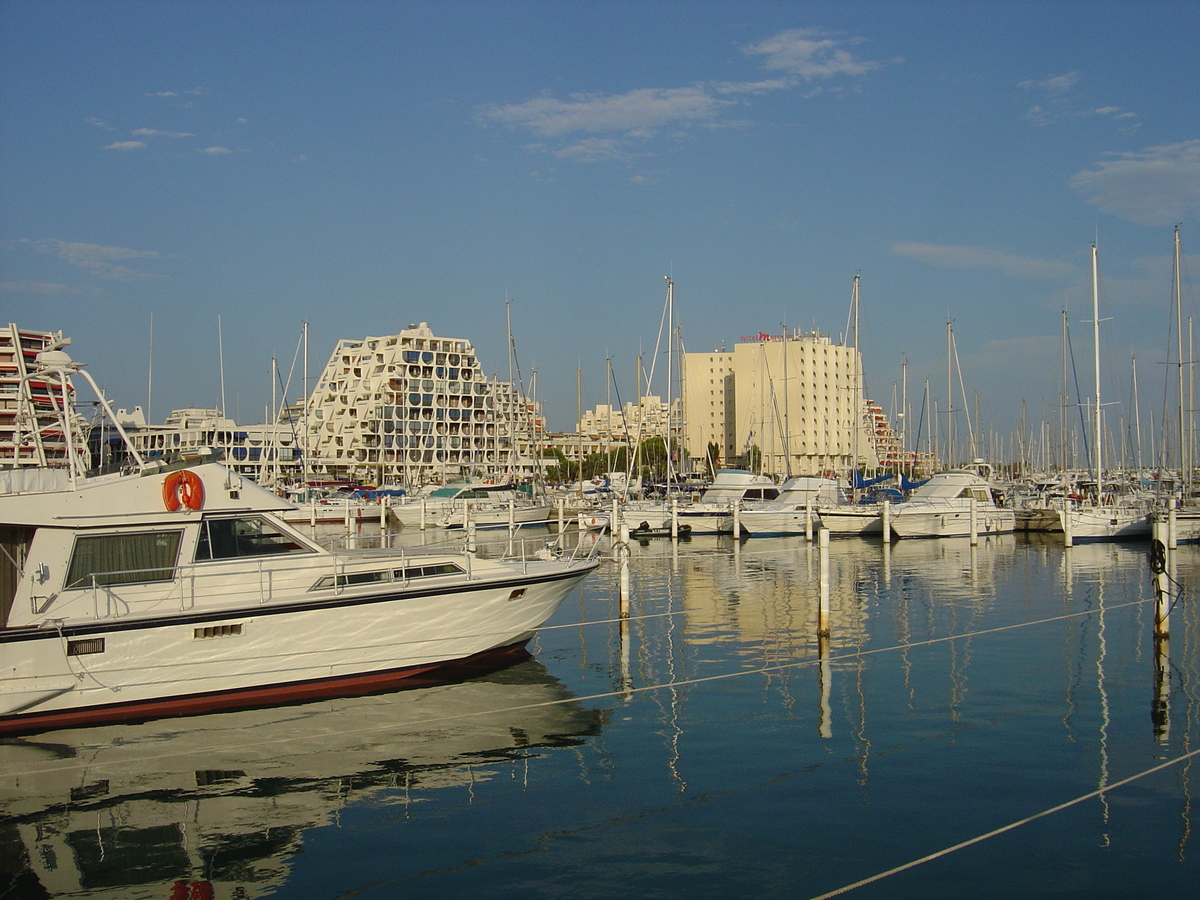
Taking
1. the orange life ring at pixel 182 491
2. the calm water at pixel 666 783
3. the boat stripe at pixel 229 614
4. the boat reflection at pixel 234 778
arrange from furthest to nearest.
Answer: the orange life ring at pixel 182 491 → the boat stripe at pixel 229 614 → the boat reflection at pixel 234 778 → the calm water at pixel 666 783

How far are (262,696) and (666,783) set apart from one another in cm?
667

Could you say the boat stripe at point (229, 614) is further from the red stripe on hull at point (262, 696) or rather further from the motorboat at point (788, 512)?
the motorboat at point (788, 512)

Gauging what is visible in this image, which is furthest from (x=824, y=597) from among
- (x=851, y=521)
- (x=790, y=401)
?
(x=790, y=401)

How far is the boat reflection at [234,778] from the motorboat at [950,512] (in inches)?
1293

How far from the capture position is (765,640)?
19781mm

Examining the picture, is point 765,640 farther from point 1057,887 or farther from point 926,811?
point 1057,887

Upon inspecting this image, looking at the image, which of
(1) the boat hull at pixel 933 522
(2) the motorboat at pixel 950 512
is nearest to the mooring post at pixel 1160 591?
(2) the motorboat at pixel 950 512

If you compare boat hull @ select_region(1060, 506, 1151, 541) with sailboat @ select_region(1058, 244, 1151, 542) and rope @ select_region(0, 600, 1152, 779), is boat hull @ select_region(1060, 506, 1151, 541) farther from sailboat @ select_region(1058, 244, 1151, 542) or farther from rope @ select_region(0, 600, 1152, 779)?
rope @ select_region(0, 600, 1152, 779)

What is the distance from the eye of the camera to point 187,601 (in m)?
14.2

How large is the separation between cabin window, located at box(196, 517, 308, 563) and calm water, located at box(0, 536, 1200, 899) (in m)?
2.49

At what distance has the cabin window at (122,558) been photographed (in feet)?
45.9

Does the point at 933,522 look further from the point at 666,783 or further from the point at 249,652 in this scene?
the point at 249,652

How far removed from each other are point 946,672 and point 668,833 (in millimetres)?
8729

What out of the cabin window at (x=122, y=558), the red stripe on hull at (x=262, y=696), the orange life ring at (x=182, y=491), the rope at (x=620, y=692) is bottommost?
the rope at (x=620, y=692)
